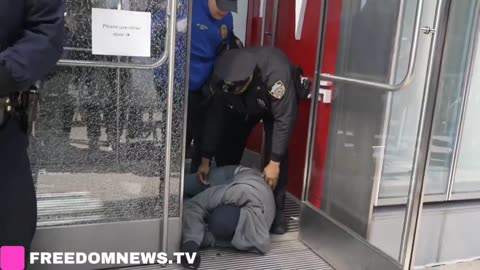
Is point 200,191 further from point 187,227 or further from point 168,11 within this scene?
point 168,11

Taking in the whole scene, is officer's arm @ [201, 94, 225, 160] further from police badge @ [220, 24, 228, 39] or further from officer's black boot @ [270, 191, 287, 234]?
officer's black boot @ [270, 191, 287, 234]

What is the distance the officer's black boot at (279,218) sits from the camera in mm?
2629

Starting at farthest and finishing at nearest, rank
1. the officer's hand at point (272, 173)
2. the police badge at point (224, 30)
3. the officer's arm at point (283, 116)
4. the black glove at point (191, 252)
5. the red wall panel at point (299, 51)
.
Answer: the red wall panel at point (299, 51) < the police badge at point (224, 30) < the officer's hand at point (272, 173) < the officer's arm at point (283, 116) < the black glove at point (191, 252)

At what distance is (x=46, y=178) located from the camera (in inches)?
78.4

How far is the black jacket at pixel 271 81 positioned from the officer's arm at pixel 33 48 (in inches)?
43.5

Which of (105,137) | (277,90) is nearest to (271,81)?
(277,90)

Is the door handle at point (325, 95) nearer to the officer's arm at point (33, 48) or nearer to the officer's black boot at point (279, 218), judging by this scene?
the officer's black boot at point (279, 218)

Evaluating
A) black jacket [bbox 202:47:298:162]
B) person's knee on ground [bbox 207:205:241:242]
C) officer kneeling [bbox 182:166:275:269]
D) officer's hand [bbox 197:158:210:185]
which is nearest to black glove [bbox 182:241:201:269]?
officer kneeling [bbox 182:166:275:269]

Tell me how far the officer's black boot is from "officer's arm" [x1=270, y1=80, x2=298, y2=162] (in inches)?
14.6

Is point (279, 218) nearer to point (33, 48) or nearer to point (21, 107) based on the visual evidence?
point (21, 107)

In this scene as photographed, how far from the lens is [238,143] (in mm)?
2844

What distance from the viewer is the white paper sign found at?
193 cm

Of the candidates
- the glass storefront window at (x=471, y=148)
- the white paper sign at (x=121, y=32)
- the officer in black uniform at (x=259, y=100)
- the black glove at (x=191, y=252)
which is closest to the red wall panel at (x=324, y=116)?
the officer in black uniform at (x=259, y=100)

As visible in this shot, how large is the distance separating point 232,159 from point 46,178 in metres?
1.17
